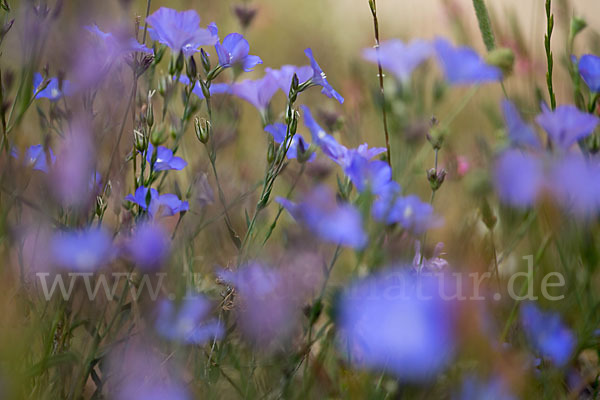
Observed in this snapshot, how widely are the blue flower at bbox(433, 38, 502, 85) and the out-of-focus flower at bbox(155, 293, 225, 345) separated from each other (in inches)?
28.7

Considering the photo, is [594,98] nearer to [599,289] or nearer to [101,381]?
[599,289]

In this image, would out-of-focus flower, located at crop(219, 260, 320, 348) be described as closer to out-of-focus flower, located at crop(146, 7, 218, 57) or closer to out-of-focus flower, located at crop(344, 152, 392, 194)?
out-of-focus flower, located at crop(344, 152, 392, 194)

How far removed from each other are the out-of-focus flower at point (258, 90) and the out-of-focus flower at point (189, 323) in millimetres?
367

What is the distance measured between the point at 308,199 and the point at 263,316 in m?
0.11

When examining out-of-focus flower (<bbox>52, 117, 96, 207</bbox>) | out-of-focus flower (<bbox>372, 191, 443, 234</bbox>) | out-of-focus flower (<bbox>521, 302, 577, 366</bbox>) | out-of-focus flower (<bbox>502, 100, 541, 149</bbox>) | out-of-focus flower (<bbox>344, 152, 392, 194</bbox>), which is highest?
out-of-focus flower (<bbox>52, 117, 96, 207</bbox>)

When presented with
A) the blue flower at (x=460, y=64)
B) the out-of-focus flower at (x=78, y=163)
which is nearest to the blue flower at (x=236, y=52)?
the out-of-focus flower at (x=78, y=163)

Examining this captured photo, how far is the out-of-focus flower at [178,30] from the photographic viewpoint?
30.0 inches

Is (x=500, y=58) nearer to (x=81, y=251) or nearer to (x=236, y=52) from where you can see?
(x=236, y=52)

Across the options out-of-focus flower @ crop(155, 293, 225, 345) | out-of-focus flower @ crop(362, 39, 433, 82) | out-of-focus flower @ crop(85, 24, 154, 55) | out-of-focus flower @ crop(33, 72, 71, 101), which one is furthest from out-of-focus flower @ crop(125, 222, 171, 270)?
out-of-focus flower @ crop(362, 39, 433, 82)

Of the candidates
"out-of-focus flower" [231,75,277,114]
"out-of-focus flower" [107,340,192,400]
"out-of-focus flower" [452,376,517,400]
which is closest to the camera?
"out-of-focus flower" [452,376,517,400]

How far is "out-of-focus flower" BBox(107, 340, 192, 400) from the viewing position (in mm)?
513

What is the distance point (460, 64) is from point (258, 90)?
0.47 m

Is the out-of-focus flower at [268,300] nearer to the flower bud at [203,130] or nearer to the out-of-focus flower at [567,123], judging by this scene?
the flower bud at [203,130]

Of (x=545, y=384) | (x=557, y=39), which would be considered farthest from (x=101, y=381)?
(x=557, y=39)
